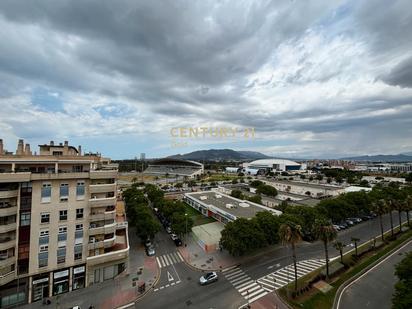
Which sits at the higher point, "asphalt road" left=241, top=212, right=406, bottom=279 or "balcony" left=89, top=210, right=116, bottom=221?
"balcony" left=89, top=210, right=116, bottom=221

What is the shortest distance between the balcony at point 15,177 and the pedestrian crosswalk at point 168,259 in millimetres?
26971

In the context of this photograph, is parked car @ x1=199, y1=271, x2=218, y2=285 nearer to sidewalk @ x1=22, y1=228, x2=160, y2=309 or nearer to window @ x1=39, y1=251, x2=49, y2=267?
sidewalk @ x1=22, y1=228, x2=160, y2=309

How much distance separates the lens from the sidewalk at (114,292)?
30.1 metres

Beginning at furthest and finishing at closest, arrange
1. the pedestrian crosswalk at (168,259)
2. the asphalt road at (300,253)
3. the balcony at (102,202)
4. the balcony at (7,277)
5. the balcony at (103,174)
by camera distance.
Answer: the pedestrian crosswalk at (168,259) < the asphalt road at (300,253) < the balcony at (102,202) < the balcony at (103,174) < the balcony at (7,277)

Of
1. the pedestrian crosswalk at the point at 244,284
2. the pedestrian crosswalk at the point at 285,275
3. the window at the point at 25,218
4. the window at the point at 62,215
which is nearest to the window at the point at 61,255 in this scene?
the window at the point at 62,215

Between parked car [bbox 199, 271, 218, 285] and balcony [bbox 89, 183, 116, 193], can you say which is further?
balcony [bbox 89, 183, 116, 193]

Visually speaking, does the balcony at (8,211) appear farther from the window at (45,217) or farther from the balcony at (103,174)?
the balcony at (103,174)

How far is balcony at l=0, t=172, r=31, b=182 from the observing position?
28656mm

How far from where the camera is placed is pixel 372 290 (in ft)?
103

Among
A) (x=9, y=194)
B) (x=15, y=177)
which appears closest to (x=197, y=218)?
(x=9, y=194)

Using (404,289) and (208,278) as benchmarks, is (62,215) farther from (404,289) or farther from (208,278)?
(404,289)

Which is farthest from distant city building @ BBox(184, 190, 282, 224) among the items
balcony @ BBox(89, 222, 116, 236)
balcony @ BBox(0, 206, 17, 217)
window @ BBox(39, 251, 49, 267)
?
balcony @ BBox(0, 206, 17, 217)

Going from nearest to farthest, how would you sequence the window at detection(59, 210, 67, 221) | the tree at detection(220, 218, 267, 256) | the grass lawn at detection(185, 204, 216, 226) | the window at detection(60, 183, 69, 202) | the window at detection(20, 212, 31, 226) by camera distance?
the window at detection(20, 212, 31, 226), the window at detection(59, 210, 67, 221), the window at detection(60, 183, 69, 202), the tree at detection(220, 218, 267, 256), the grass lawn at detection(185, 204, 216, 226)

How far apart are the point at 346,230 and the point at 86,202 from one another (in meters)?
63.6
